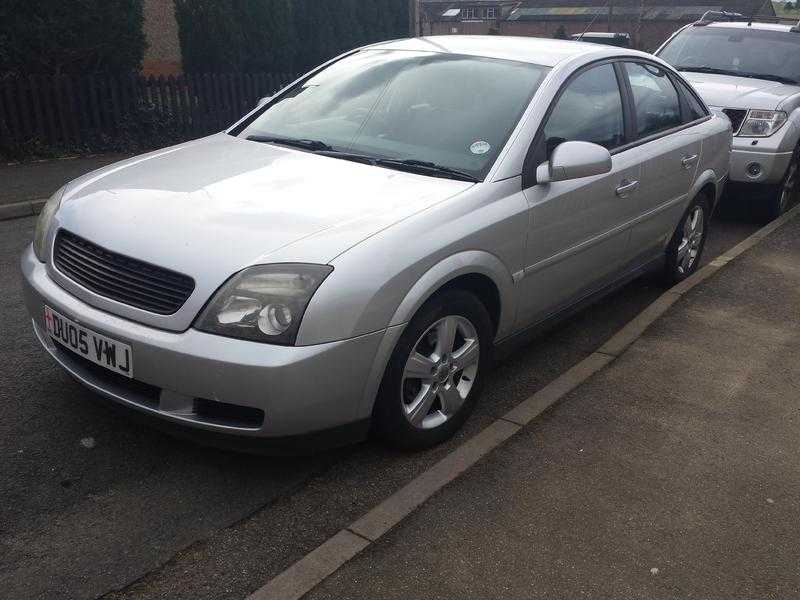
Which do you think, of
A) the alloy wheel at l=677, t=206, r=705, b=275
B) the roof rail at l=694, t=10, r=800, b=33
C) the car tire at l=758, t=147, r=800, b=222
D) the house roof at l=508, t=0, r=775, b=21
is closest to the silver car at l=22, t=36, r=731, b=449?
the alloy wheel at l=677, t=206, r=705, b=275

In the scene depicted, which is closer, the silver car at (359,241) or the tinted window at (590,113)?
the silver car at (359,241)

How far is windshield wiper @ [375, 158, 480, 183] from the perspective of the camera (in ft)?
11.6

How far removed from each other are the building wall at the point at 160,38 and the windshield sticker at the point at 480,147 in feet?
40.9

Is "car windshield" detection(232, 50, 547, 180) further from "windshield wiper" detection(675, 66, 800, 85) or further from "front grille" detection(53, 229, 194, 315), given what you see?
"windshield wiper" detection(675, 66, 800, 85)

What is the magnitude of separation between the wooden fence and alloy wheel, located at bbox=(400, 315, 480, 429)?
28.2ft

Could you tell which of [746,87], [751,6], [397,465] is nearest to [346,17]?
[746,87]

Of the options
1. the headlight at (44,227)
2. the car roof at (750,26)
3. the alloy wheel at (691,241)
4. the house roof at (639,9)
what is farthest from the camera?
the house roof at (639,9)

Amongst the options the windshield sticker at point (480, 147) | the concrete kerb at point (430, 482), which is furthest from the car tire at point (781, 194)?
the windshield sticker at point (480, 147)

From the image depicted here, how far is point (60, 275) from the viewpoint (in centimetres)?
321

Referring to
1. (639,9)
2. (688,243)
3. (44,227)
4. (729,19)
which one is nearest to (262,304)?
(44,227)

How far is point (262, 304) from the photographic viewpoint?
108 inches

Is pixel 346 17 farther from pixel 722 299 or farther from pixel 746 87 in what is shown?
pixel 722 299

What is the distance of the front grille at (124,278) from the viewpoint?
284 cm

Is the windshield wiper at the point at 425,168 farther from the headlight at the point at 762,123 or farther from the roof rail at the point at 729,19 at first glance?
the roof rail at the point at 729,19
